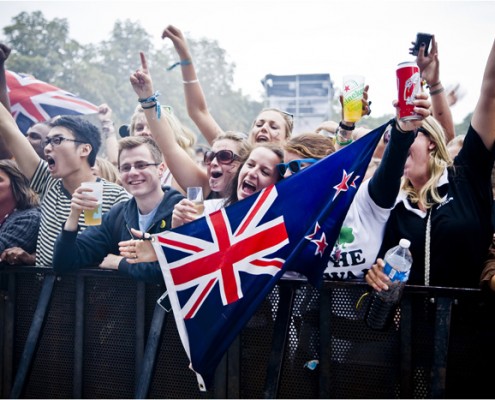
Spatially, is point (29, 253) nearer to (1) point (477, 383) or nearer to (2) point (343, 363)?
(2) point (343, 363)

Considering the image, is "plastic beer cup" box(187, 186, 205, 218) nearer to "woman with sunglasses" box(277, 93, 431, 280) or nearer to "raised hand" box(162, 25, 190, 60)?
"woman with sunglasses" box(277, 93, 431, 280)

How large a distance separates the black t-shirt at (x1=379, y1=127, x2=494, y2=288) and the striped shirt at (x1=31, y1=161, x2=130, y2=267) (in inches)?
87.7

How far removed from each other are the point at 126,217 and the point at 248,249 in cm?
106

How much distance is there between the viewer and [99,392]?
10.6 ft

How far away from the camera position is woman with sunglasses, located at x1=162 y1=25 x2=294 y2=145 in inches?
173

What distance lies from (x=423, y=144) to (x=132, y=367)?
6.92ft

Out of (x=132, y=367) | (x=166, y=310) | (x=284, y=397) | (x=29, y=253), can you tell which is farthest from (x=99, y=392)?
(x=29, y=253)

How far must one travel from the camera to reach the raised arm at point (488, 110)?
2850 millimetres

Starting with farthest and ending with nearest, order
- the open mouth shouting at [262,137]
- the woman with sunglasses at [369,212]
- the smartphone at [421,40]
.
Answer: the open mouth shouting at [262,137] → the smartphone at [421,40] → the woman with sunglasses at [369,212]

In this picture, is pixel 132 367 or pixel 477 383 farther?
pixel 132 367

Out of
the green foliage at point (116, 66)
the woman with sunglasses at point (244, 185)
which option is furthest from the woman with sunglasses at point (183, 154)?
the green foliage at point (116, 66)

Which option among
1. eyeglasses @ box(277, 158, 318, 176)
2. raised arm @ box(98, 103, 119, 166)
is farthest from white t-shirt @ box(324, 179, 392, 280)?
raised arm @ box(98, 103, 119, 166)

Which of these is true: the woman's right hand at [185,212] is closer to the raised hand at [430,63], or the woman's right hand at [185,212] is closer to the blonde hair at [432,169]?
the blonde hair at [432,169]

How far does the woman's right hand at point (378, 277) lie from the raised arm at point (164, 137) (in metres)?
1.70
